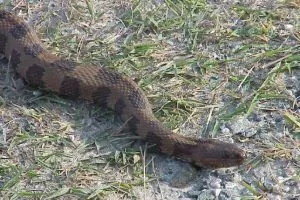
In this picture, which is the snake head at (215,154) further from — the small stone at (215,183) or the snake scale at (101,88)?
the small stone at (215,183)

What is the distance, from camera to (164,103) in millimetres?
5695

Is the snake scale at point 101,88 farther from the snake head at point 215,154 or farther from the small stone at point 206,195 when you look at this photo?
the small stone at point 206,195

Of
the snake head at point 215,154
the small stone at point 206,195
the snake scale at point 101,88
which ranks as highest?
the snake scale at point 101,88

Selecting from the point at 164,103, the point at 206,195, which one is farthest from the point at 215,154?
the point at 164,103

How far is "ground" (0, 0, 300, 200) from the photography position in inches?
198

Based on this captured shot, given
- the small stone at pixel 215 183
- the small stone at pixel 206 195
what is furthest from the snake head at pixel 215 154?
the small stone at pixel 206 195

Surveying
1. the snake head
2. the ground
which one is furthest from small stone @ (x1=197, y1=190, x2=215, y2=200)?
the snake head

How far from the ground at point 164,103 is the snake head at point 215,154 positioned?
0.25ft

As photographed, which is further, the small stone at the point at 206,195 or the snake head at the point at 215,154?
the snake head at the point at 215,154

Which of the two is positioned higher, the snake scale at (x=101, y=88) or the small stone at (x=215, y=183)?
the snake scale at (x=101, y=88)

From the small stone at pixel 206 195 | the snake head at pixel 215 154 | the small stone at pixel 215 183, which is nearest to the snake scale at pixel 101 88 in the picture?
the snake head at pixel 215 154

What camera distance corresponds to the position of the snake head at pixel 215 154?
5094mm

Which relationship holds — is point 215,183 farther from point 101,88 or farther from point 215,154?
point 101,88

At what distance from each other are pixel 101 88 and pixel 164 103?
520 millimetres
